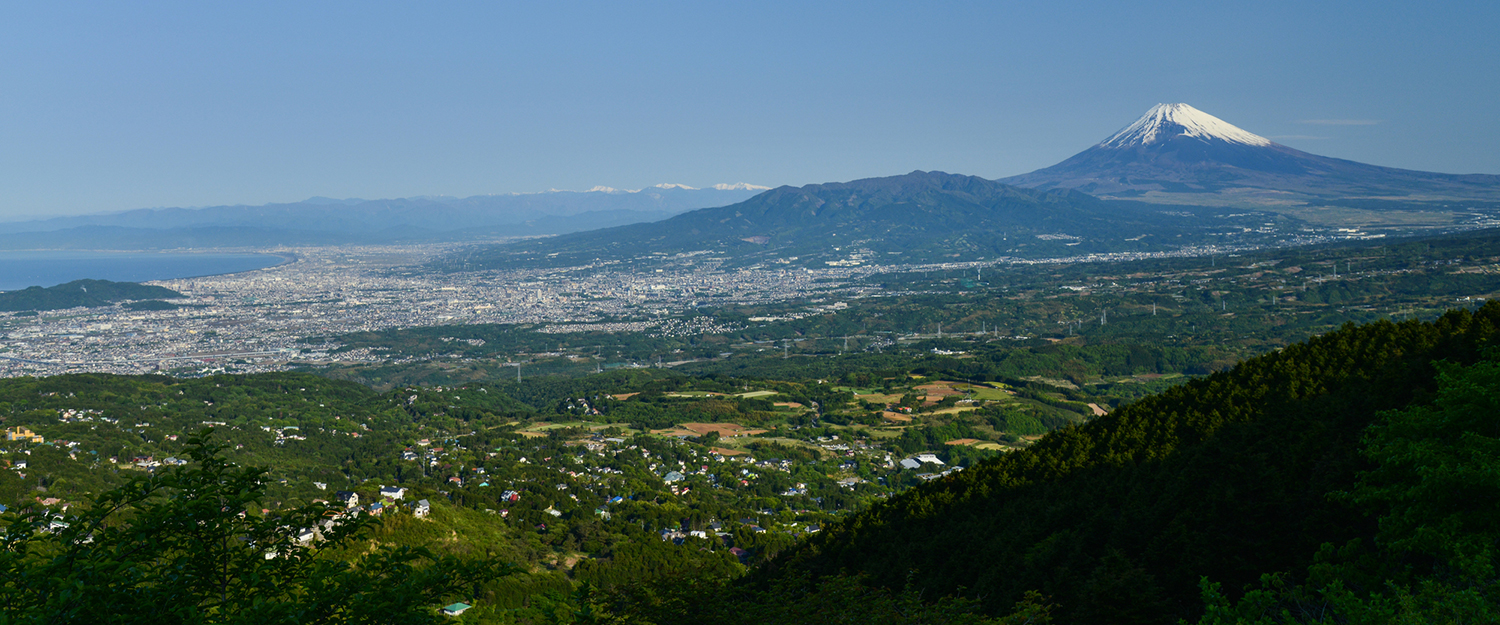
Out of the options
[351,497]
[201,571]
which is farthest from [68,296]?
[201,571]

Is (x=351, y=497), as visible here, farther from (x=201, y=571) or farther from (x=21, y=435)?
(x=201, y=571)

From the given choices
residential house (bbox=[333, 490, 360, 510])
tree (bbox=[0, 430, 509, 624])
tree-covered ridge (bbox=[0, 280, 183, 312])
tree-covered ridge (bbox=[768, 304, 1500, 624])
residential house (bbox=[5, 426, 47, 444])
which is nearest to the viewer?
tree (bbox=[0, 430, 509, 624])

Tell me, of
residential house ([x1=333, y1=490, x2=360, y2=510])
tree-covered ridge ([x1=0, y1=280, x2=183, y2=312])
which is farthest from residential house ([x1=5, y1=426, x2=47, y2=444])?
tree-covered ridge ([x1=0, y1=280, x2=183, y2=312])

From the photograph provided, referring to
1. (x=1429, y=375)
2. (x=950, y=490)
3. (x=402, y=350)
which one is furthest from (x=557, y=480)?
(x=402, y=350)

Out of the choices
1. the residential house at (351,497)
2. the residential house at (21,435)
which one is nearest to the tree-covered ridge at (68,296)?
the residential house at (21,435)

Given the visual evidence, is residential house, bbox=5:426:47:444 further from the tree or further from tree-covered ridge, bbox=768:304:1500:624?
the tree

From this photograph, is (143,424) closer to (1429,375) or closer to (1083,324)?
(1429,375)
